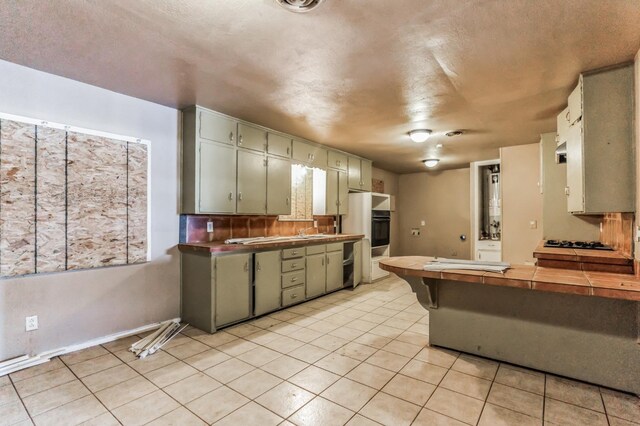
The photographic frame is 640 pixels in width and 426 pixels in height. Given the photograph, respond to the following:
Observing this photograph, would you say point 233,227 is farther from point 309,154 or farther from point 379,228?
point 379,228

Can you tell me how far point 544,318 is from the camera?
2.52 meters

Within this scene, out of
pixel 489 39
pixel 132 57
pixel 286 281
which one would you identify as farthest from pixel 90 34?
pixel 286 281

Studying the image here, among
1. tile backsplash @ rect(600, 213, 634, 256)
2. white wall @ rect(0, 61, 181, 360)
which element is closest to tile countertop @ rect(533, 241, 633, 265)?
tile backsplash @ rect(600, 213, 634, 256)

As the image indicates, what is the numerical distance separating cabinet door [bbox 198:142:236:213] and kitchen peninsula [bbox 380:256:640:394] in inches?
84.1

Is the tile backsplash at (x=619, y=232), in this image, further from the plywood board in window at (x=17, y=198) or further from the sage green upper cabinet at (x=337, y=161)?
the plywood board in window at (x=17, y=198)

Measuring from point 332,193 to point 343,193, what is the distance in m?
0.34

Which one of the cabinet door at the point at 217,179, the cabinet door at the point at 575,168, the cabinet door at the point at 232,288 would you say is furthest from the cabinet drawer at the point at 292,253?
the cabinet door at the point at 575,168

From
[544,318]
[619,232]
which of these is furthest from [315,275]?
[619,232]

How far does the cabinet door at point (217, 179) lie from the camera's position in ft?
12.1

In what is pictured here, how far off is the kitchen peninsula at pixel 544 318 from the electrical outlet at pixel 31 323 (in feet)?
10.1

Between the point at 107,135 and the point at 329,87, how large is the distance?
226cm

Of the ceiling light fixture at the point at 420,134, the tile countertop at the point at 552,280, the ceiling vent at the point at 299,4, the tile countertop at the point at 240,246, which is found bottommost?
the tile countertop at the point at 552,280

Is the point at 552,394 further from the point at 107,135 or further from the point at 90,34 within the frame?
the point at 107,135

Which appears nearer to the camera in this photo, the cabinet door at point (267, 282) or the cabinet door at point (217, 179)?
the cabinet door at point (217, 179)
